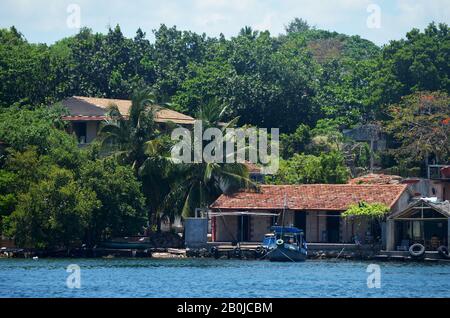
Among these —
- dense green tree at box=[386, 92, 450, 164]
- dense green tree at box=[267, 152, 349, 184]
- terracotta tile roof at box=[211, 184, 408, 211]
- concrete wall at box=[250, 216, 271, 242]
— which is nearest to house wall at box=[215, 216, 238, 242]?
concrete wall at box=[250, 216, 271, 242]

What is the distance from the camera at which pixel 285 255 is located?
6362 cm

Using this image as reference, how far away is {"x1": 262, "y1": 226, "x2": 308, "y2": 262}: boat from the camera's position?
6344cm

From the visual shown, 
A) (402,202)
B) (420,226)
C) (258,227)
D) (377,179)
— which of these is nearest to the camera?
(420,226)

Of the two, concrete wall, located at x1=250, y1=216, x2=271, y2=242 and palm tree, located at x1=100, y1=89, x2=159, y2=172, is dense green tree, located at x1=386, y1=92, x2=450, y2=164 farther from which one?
palm tree, located at x1=100, y1=89, x2=159, y2=172

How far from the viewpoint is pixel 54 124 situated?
2960 inches

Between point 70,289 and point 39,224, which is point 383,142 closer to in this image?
point 39,224

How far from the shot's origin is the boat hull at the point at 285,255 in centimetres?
6344

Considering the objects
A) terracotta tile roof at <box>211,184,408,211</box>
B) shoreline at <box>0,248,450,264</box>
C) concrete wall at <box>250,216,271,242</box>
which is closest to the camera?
shoreline at <box>0,248,450,264</box>

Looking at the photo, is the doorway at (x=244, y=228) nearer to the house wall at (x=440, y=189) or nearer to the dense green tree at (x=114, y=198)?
the dense green tree at (x=114, y=198)

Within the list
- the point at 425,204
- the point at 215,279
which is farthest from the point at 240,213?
the point at 215,279

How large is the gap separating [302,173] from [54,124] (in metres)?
15.8

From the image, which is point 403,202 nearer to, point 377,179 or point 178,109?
point 377,179

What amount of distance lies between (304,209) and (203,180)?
654 centimetres

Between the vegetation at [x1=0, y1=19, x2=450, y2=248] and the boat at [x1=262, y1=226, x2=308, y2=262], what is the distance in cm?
352
